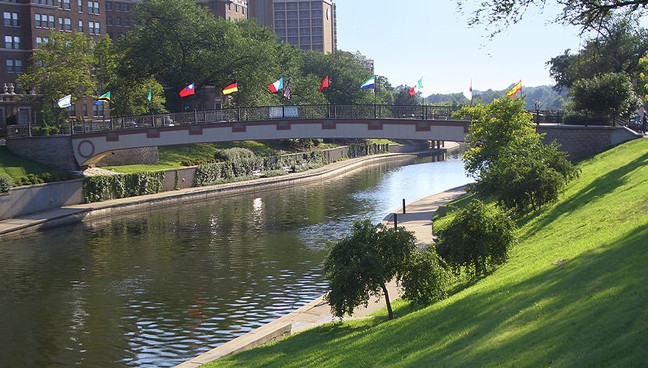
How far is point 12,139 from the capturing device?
6588cm

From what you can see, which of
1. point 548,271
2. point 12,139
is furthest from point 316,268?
point 12,139

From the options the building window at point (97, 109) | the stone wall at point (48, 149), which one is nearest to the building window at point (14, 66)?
the building window at point (97, 109)

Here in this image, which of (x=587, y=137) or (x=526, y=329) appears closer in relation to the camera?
(x=526, y=329)

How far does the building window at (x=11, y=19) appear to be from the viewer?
99200mm

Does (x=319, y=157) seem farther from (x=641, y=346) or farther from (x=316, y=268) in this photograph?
(x=641, y=346)

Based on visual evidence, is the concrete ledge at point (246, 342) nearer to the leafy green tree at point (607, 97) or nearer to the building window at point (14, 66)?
the leafy green tree at point (607, 97)

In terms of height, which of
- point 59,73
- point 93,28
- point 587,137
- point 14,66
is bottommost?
point 587,137

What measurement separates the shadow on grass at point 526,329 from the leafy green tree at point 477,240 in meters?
3.51

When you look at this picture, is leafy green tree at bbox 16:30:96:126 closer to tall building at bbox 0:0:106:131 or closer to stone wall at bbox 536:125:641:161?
tall building at bbox 0:0:106:131

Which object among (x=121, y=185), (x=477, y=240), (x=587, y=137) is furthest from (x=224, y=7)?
(x=477, y=240)

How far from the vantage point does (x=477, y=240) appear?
24109 mm

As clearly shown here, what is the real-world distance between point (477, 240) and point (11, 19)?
91.1 m

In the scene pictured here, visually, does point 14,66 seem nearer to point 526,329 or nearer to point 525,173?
point 525,173

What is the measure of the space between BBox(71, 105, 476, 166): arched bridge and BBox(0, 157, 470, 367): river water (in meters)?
6.01
